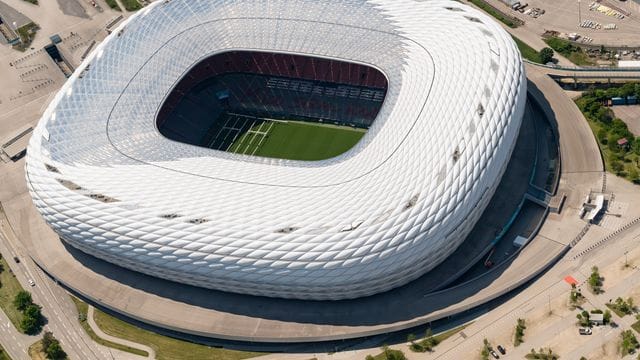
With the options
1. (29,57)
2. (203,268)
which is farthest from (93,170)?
(29,57)

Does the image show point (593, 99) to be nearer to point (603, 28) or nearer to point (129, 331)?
point (603, 28)

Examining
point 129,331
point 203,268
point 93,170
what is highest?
point 93,170

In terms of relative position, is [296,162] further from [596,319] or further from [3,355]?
[3,355]

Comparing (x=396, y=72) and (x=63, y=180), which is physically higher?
(x=63, y=180)

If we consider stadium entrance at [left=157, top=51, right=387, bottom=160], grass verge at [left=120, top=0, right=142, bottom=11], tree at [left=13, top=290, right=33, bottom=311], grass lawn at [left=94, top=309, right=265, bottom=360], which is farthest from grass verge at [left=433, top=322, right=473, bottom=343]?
grass verge at [left=120, top=0, right=142, bottom=11]

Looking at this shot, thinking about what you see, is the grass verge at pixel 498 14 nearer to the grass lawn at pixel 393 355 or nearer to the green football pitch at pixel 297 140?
the green football pitch at pixel 297 140

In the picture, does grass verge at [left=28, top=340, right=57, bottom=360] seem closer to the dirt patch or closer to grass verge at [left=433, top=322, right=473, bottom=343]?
grass verge at [left=433, top=322, right=473, bottom=343]
